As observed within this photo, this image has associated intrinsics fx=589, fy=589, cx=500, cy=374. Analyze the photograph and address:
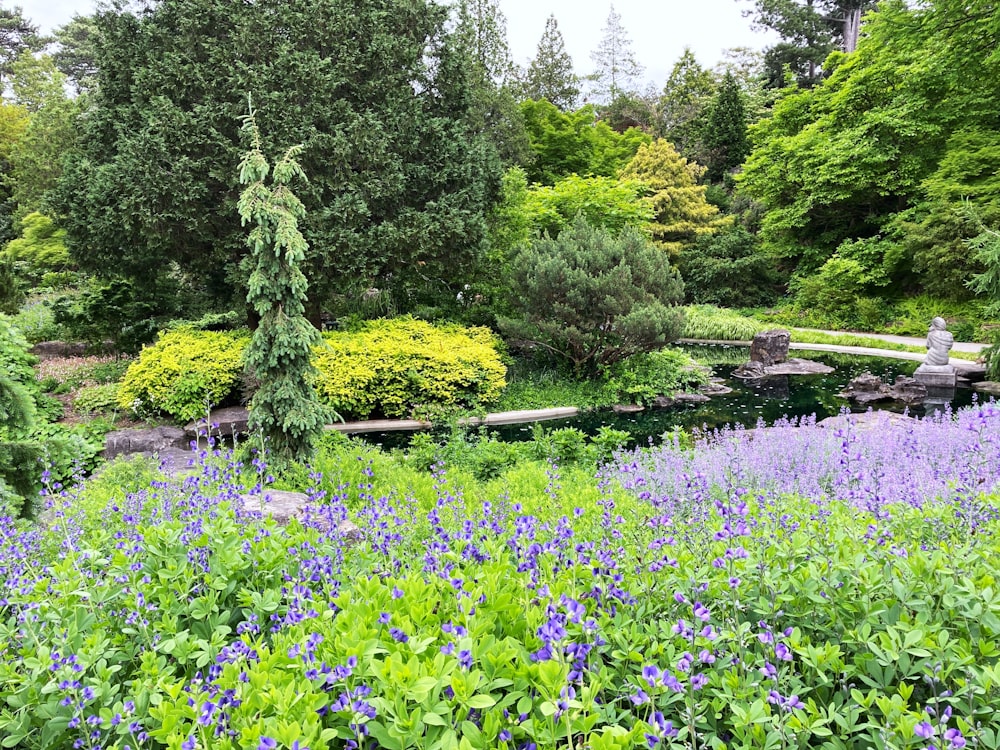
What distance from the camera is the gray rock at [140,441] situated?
26.4 ft

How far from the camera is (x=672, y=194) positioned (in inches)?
898

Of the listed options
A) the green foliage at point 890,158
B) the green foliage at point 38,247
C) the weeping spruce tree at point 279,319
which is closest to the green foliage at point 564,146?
the green foliage at point 890,158

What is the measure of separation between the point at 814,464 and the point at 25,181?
2666 centimetres

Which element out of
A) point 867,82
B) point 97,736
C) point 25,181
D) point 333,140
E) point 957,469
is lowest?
point 957,469

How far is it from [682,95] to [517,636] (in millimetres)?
36308

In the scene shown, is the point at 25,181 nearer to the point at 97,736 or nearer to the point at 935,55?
the point at 97,736

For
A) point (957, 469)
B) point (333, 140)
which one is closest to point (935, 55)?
point (333, 140)

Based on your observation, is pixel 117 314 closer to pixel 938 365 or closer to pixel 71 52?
pixel 938 365

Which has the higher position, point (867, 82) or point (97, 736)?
point (867, 82)

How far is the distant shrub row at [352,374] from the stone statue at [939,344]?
7956mm

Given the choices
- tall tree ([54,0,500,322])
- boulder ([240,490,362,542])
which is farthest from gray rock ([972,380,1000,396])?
boulder ([240,490,362,542])

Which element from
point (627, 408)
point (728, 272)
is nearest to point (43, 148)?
point (627, 408)

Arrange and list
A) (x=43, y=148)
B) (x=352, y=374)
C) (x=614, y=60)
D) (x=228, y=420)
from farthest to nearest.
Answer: (x=614, y=60) → (x=43, y=148) → (x=352, y=374) → (x=228, y=420)

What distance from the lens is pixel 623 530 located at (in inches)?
85.0
